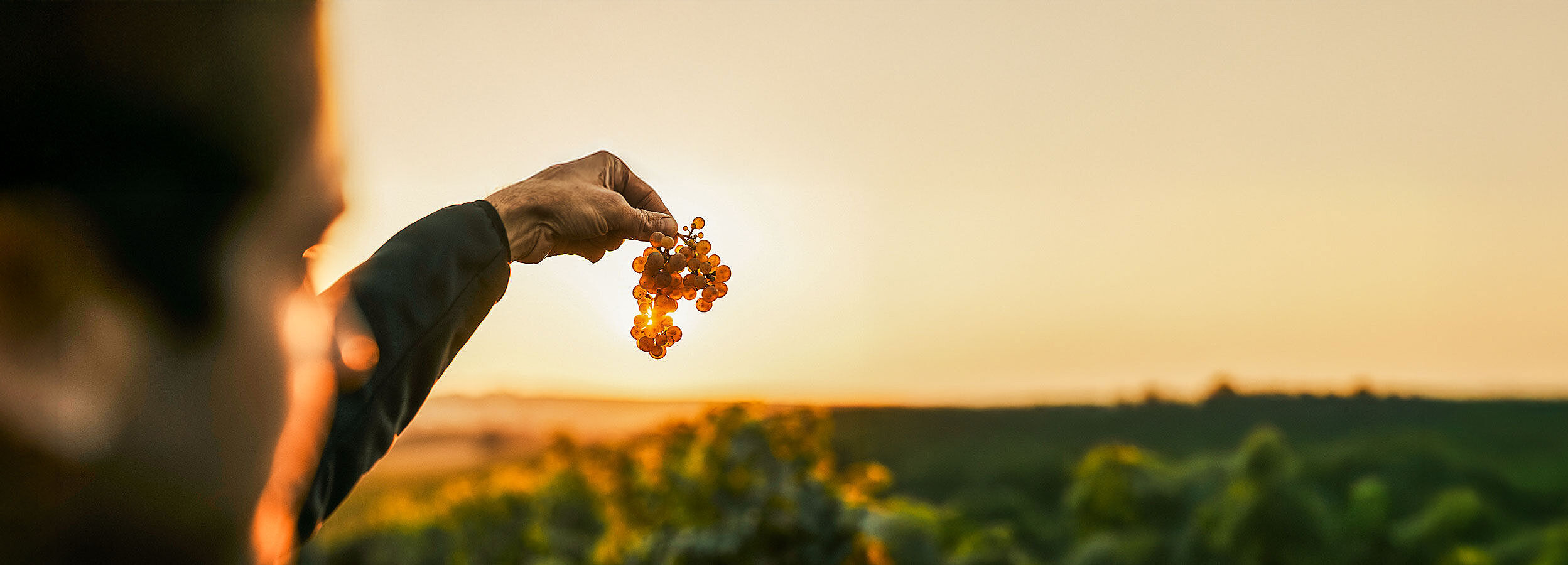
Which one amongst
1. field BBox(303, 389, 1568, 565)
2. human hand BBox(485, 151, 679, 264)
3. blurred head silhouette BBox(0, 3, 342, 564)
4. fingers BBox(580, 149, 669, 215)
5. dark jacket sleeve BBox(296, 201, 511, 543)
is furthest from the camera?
field BBox(303, 389, 1568, 565)

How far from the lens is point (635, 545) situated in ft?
9.52

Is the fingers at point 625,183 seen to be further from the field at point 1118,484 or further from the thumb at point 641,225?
the field at point 1118,484

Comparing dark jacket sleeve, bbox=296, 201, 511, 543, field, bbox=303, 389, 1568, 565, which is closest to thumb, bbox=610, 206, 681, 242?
dark jacket sleeve, bbox=296, 201, 511, 543

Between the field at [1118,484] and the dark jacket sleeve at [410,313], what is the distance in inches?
62.0

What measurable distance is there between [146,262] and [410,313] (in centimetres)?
57

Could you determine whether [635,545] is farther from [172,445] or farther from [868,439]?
[172,445]

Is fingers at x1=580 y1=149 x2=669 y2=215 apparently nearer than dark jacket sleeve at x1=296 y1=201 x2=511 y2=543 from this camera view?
No

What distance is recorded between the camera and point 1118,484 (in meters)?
2.51

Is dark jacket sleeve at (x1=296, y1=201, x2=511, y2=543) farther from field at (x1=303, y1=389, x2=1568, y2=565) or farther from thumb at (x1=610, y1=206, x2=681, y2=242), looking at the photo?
field at (x1=303, y1=389, x2=1568, y2=565)

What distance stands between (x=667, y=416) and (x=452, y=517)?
1.87 m

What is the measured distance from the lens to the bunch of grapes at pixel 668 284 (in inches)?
45.6

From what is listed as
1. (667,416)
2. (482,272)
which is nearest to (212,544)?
(482,272)

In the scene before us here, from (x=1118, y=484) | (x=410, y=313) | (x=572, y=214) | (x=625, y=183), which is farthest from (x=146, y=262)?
(x=1118, y=484)

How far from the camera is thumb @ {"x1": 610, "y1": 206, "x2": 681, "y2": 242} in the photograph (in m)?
1.16
